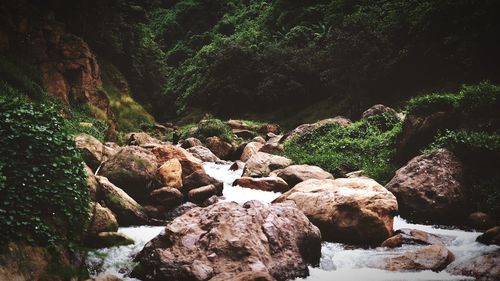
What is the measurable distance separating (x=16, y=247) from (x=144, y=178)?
5305 millimetres

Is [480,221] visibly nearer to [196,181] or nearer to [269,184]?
[269,184]

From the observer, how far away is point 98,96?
26.7 m

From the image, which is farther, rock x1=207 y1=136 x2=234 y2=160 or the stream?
rock x1=207 y1=136 x2=234 y2=160

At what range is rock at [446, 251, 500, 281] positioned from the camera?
6.68 meters

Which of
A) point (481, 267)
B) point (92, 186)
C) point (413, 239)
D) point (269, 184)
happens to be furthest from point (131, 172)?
point (481, 267)

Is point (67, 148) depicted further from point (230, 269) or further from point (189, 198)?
point (189, 198)

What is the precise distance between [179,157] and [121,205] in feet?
12.8

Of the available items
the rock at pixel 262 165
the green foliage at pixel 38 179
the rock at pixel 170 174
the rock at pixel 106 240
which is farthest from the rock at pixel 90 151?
the rock at pixel 262 165

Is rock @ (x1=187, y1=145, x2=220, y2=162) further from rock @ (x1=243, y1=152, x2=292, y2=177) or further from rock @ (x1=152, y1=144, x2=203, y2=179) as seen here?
rock @ (x1=152, y1=144, x2=203, y2=179)

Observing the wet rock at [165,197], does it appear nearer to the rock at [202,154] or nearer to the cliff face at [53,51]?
the rock at [202,154]

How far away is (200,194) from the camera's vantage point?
460 inches

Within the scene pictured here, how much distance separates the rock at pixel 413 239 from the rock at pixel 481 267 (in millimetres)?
1475

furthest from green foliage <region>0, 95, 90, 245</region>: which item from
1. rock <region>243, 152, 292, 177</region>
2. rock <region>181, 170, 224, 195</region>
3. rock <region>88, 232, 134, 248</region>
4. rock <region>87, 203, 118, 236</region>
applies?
rock <region>243, 152, 292, 177</region>

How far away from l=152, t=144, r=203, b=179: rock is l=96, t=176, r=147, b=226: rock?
125 inches
